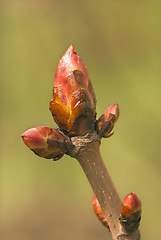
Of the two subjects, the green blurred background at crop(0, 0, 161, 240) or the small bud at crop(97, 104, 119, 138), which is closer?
the small bud at crop(97, 104, 119, 138)

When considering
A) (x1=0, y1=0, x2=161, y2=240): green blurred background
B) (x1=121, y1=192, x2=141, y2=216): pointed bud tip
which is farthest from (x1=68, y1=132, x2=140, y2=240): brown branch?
(x1=0, y1=0, x2=161, y2=240): green blurred background

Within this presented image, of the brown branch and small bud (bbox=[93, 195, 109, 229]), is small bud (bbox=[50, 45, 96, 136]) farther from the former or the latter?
small bud (bbox=[93, 195, 109, 229])

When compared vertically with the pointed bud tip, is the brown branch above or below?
above

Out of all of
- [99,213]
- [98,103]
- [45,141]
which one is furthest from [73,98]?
[98,103]

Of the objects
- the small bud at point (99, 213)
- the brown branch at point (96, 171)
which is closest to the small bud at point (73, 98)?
the brown branch at point (96, 171)

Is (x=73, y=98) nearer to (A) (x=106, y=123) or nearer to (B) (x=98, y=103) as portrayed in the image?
(A) (x=106, y=123)

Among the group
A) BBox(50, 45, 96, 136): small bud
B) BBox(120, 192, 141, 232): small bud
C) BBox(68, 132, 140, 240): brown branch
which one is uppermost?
BBox(50, 45, 96, 136): small bud
